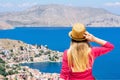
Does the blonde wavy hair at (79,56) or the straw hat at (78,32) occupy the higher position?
the straw hat at (78,32)

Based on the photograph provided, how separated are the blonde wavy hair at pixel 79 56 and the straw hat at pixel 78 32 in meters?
0.07

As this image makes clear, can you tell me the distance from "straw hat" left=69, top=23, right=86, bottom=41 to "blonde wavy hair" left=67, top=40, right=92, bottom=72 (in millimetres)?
66

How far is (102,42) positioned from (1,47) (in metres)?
106

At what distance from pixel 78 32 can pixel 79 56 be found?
293 millimetres

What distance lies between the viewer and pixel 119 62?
10588 cm

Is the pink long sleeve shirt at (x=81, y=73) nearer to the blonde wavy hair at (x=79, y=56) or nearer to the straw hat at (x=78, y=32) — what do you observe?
the blonde wavy hair at (x=79, y=56)

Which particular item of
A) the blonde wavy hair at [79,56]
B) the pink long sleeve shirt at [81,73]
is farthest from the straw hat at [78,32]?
the pink long sleeve shirt at [81,73]

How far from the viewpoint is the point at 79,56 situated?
528 centimetres

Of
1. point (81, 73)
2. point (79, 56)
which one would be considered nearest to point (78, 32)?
point (79, 56)

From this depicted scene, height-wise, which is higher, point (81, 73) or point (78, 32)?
point (78, 32)

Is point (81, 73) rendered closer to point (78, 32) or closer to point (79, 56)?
point (79, 56)

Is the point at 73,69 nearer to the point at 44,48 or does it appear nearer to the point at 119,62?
the point at 119,62

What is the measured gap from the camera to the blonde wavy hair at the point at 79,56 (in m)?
5.27

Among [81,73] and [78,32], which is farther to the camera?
[81,73]
